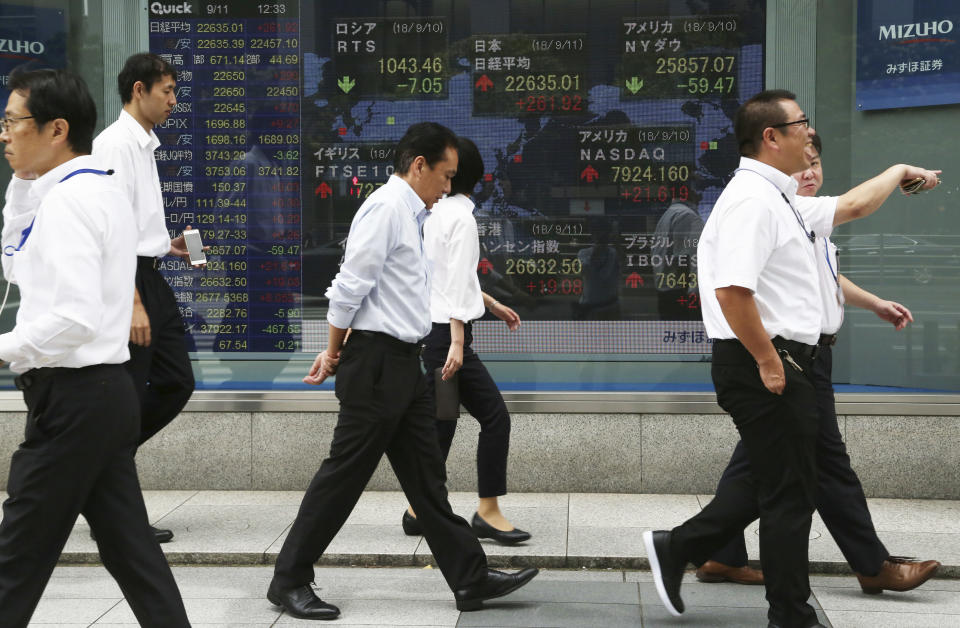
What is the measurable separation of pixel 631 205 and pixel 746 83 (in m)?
0.95

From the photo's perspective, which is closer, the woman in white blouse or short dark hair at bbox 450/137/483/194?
the woman in white blouse

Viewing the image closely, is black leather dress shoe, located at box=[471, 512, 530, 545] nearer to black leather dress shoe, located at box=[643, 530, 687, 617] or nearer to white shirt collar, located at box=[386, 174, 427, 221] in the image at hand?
black leather dress shoe, located at box=[643, 530, 687, 617]

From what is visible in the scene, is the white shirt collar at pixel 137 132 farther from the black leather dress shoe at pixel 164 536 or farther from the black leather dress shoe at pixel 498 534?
the black leather dress shoe at pixel 498 534

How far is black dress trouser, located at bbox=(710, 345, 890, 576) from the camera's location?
483cm

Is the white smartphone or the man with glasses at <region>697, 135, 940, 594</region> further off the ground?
the white smartphone

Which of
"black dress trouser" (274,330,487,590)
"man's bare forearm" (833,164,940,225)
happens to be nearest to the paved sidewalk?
"black dress trouser" (274,330,487,590)

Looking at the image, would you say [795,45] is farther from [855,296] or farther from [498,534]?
[498,534]

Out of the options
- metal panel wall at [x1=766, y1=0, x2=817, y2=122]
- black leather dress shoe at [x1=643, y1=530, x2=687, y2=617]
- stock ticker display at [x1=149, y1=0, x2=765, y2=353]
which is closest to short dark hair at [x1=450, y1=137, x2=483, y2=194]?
stock ticker display at [x1=149, y1=0, x2=765, y2=353]

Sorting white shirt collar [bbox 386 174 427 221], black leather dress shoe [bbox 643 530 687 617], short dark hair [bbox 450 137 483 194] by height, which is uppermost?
short dark hair [bbox 450 137 483 194]

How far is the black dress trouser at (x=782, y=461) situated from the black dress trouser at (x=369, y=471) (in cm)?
117

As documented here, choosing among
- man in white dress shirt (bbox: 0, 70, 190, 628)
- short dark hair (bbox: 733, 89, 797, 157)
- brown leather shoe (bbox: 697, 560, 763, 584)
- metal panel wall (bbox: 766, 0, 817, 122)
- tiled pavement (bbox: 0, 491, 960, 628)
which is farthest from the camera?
metal panel wall (bbox: 766, 0, 817, 122)

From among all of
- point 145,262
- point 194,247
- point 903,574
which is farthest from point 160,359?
point 903,574

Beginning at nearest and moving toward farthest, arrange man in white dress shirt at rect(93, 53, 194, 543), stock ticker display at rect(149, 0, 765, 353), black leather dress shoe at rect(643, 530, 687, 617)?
black leather dress shoe at rect(643, 530, 687, 617) → man in white dress shirt at rect(93, 53, 194, 543) → stock ticker display at rect(149, 0, 765, 353)

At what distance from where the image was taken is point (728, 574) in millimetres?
5219
